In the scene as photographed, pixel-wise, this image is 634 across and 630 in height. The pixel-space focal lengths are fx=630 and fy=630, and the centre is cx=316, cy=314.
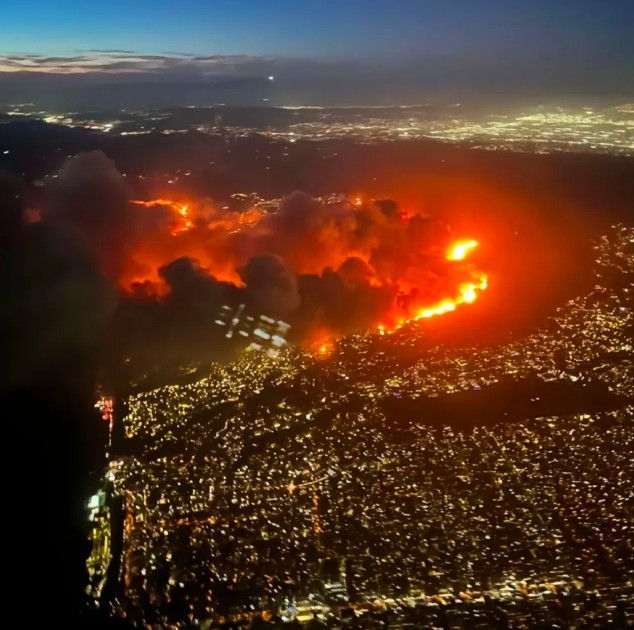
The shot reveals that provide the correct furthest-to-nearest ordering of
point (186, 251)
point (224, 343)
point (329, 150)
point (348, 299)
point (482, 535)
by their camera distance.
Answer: point (329, 150), point (186, 251), point (348, 299), point (224, 343), point (482, 535)

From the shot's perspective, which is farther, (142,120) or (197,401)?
(142,120)

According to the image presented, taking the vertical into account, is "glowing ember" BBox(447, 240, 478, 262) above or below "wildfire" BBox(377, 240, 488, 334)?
above

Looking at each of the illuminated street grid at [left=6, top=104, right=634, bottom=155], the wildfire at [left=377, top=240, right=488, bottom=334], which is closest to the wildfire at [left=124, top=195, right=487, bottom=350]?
the wildfire at [left=377, top=240, right=488, bottom=334]

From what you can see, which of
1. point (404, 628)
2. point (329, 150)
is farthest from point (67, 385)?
point (329, 150)

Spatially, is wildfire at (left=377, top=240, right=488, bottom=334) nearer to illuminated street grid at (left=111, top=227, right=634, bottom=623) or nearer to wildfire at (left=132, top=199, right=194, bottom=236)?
illuminated street grid at (left=111, top=227, right=634, bottom=623)

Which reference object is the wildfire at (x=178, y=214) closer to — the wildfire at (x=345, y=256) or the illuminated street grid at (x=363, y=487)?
the wildfire at (x=345, y=256)

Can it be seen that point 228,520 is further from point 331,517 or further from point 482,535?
point 482,535

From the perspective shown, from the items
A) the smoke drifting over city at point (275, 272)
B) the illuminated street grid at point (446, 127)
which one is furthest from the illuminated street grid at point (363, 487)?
the illuminated street grid at point (446, 127)

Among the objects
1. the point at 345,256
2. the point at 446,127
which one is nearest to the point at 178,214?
the point at 345,256
